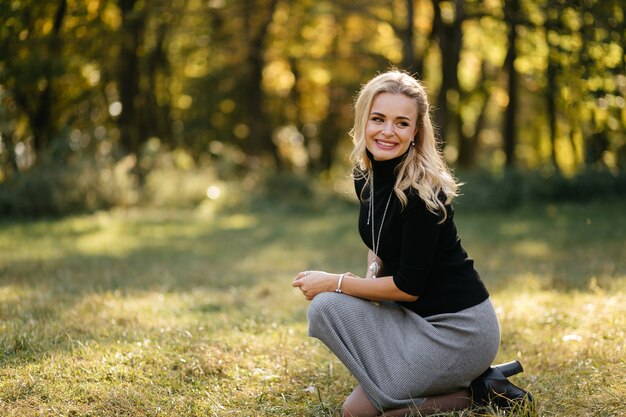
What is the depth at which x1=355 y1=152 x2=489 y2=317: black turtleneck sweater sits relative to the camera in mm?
3438

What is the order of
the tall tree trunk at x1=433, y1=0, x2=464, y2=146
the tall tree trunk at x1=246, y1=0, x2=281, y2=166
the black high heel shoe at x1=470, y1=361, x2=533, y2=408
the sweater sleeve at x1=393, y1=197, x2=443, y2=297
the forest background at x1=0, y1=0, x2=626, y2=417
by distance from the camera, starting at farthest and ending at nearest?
1. the tall tree trunk at x1=246, y1=0, x2=281, y2=166
2. the tall tree trunk at x1=433, y1=0, x2=464, y2=146
3. the forest background at x1=0, y1=0, x2=626, y2=417
4. the black high heel shoe at x1=470, y1=361, x2=533, y2=408
5. the sweater sleeve at x1=393, y1=197, x2=443, y2=297

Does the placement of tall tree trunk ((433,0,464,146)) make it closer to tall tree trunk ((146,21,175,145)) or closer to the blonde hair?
tall tree trunk ((146,21,175,145))

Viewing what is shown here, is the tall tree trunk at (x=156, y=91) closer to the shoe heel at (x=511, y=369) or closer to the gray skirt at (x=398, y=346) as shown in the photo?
the gray skirt at (x=398, y=346)

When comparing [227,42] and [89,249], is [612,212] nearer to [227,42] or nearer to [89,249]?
[89,249]

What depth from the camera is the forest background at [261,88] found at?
10703 millimetres

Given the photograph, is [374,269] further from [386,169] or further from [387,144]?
[387,144]

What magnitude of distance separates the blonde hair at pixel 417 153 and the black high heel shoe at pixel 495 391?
0.90m

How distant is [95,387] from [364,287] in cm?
156

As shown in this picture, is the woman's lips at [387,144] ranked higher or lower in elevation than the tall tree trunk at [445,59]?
lower

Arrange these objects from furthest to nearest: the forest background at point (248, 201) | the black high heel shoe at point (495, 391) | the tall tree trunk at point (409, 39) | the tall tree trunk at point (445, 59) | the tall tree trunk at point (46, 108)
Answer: the tall tree trunk at point (445, 59) < the tall tree trunk at point (409, 39) < the tall tree trunk at point (46, 108) < the forest background at point (248, 201) < the black high heel shoe at point (495, 391)

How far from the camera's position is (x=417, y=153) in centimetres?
372

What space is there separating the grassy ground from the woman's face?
145 centimetres

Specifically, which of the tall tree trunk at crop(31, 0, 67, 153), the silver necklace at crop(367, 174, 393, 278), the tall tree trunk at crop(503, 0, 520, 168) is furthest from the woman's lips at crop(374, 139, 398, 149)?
the tall tree trunk at crop(503, 0, 520, 168)

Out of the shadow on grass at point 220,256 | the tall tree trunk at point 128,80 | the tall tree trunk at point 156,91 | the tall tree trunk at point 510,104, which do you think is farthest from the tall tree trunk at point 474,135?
the tall tree trunk at point 128,80
